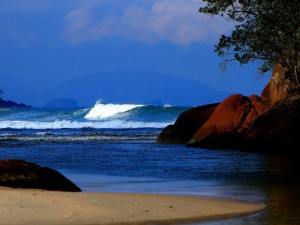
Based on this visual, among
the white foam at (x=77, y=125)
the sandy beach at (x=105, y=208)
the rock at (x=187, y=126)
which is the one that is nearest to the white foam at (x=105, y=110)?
the white foam at (x=77, y=125)

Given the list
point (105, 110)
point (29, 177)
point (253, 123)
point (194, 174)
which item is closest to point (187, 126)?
point (253, 123)

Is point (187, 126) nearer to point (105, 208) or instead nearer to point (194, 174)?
point (194, 174)

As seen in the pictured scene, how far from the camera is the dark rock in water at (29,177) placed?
1519 centimetres

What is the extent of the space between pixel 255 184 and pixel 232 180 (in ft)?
4.13

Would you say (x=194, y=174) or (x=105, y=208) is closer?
(x=105, y=208)

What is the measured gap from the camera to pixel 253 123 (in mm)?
33344

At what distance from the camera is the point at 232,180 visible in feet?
62.4

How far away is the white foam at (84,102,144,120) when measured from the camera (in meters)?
98.6

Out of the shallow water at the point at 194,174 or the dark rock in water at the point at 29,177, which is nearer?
the shallow water at the point at 194,174

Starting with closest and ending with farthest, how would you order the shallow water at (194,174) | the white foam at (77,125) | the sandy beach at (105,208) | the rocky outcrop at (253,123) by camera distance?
the sandy beach at (105,208), the shallow water at (194,174), the rocky outcrop at (253,123), the white foam at (77,125)

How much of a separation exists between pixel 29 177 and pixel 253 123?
63.6ft

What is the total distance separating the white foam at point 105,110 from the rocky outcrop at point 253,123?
5741cm

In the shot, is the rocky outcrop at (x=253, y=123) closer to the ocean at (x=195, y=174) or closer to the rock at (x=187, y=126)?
the rock at (x=187, y=126)

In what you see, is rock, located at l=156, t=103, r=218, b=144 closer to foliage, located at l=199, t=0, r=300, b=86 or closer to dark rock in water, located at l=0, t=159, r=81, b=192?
foliage, located at l=199, t=0, r=300, b=86
